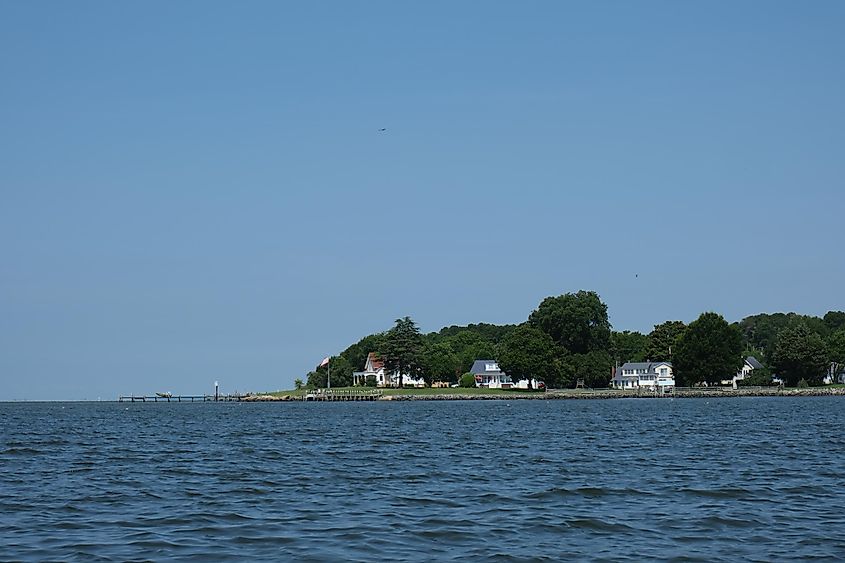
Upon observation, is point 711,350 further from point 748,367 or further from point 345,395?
point 345,395

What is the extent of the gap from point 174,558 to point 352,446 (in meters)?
27.4

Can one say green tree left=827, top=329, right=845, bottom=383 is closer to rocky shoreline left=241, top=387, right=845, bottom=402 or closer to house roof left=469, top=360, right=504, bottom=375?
rocky shoreline left=241, top=387, right=845, bottom=402

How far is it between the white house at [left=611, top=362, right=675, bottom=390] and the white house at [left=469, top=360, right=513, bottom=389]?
19925mm

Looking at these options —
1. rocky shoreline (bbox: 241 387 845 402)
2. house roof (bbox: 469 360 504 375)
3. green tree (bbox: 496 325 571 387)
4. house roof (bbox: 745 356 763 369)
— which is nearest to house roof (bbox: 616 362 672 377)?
rocky shoreline (bbox: 241 387 845 402)

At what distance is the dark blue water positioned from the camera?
17.9 m

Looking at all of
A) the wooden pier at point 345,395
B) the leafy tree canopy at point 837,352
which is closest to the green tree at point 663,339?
the leafy tree canopy at point 837,352

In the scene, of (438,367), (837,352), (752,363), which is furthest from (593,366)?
(752,363)

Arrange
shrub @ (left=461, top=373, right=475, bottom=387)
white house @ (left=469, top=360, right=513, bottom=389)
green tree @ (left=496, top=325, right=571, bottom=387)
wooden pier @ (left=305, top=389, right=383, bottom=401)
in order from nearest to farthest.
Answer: green tree @ (left=496, top=325, right=571, bottom=387) → wooden pier @ (left=305, top=389, right=383, bottom=401) → shrub @ (left=461, top=373, right=475, bottom=387) → white house @ (left=469, top=360, right=513, bottom=389)

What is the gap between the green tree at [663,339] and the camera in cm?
18375

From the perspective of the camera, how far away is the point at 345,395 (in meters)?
171

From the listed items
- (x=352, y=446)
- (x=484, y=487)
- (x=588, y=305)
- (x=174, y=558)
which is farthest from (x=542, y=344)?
(x=174, y=558)

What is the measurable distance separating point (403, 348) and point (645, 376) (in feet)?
140

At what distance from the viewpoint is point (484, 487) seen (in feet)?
87.1

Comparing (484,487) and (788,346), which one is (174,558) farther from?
(788,346)
